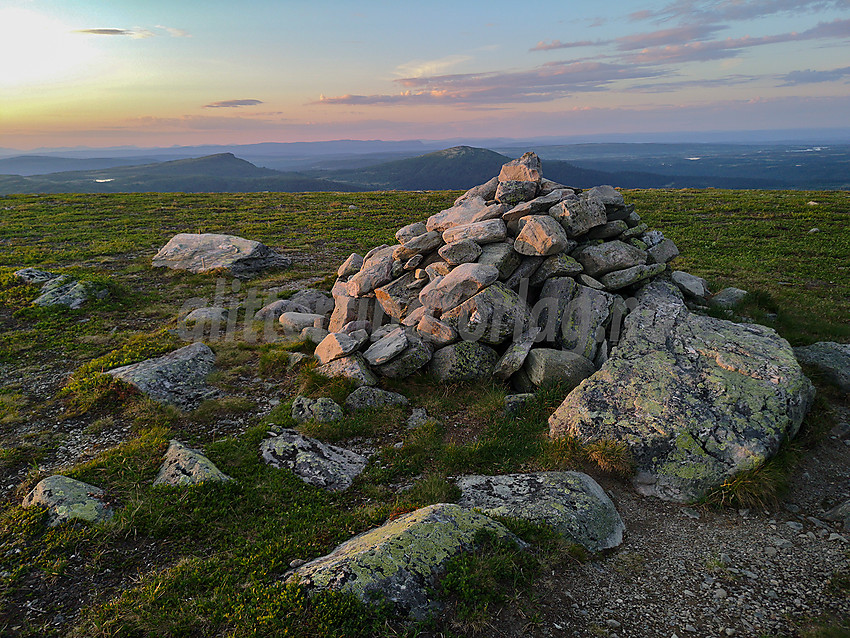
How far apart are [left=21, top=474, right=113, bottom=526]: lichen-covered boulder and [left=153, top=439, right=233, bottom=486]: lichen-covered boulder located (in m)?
1.02

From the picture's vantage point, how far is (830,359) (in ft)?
44.9

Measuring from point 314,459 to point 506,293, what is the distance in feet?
24.9

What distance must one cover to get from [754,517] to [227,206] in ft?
170

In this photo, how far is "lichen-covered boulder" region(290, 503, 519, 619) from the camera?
6.65m

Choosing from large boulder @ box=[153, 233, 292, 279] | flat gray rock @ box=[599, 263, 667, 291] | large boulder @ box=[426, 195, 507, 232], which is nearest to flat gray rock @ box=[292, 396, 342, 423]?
large boulder @ box=[426, 195, 507, 232]

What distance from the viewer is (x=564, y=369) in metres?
13.3

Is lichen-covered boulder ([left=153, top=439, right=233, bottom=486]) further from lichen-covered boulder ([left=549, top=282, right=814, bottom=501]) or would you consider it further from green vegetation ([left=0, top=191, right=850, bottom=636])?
lichen-covered boulder ([left=549, top=282, right=814, bottom=501])

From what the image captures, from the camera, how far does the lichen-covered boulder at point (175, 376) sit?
43.3 feet

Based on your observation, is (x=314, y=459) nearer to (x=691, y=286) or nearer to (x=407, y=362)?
(x=407, y=362)

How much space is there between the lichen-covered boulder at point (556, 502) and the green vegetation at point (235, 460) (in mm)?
428

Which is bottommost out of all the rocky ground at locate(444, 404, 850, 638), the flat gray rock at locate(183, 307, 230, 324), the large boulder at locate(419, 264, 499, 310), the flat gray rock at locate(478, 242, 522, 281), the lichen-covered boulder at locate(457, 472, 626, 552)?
the rocky ground at locate(444, 404, 850, 638)

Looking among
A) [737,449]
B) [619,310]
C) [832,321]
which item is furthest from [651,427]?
[832,321]

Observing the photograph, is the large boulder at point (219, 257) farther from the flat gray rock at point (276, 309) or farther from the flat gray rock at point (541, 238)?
the flat gray rock at point (541, 238)

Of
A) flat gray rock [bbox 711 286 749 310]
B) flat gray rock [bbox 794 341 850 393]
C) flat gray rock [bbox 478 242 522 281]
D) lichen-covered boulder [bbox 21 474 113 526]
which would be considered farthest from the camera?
flat gray rock [bbox 711 286 749 310]
